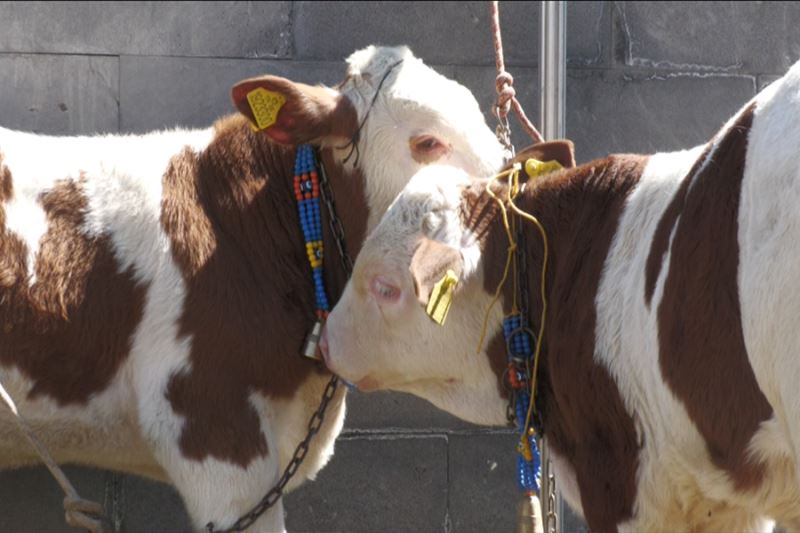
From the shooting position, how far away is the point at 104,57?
475 cm

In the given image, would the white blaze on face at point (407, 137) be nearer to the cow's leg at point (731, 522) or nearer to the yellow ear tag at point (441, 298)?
the yellow ear tag at point (441, 298)

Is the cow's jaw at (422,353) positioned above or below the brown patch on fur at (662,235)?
below

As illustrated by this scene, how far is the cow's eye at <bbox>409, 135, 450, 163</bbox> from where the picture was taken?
3.79 meters

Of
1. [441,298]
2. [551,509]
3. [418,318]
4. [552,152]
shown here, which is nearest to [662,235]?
[441,298]

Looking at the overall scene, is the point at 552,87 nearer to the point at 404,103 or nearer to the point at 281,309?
the point at 404,103

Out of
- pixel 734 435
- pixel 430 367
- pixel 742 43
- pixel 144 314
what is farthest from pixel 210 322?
pixel 742 43

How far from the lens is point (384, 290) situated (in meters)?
3.15

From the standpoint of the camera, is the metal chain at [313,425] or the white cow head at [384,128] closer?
the metal chain at [313,425]

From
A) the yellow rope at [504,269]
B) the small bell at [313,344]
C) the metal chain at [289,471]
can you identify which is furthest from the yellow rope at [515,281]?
the metal chain at [289,471]

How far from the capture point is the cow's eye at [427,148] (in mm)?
3793

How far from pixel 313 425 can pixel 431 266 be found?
1006 millimetres

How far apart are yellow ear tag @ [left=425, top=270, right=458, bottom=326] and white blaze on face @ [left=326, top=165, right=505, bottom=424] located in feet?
0.19

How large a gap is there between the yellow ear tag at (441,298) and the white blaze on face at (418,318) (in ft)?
0.19

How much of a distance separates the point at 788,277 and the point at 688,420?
16.5 inches
